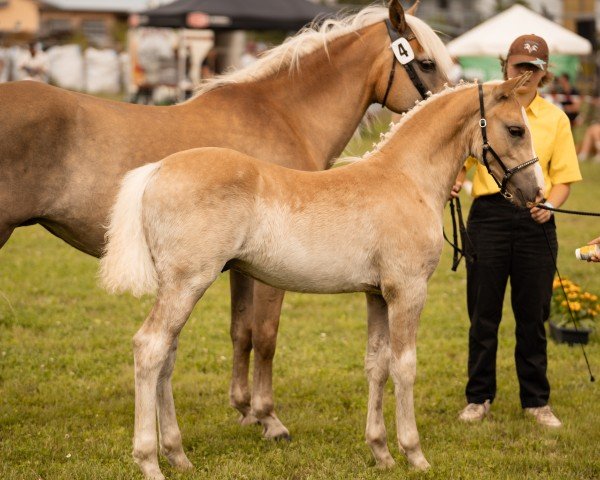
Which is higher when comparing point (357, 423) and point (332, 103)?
point (332, 103)

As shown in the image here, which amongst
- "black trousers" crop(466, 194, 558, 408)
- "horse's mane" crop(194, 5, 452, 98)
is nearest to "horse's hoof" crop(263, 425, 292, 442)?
"black trousers" crop(466, 194, 558, 408)

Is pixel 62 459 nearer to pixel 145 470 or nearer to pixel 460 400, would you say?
pixel 145 470

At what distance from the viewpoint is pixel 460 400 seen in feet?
19.1

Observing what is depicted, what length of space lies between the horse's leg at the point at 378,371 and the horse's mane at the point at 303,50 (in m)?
1.70

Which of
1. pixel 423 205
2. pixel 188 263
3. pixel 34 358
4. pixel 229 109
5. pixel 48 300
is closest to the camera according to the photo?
pixel 188 263

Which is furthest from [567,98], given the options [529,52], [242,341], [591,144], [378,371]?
[378,371]

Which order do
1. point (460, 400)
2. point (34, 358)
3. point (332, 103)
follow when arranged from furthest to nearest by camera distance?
point (34, 358) < point (460, 400) < point (332, 103)

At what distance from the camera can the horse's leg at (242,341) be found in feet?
17.5

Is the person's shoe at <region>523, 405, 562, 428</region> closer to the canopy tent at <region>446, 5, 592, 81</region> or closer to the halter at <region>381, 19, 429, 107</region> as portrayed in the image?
the halter at <region>381, 19, 429, 107</region>

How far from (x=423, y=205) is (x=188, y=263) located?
4.09 ft

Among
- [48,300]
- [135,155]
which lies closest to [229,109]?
[135,155]

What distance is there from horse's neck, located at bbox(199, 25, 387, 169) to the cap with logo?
33.8 inches

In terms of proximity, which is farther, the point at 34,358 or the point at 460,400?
the point at 34,358

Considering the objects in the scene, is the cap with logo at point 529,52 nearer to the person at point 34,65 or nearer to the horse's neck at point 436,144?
the horse's neck at point 436,144
